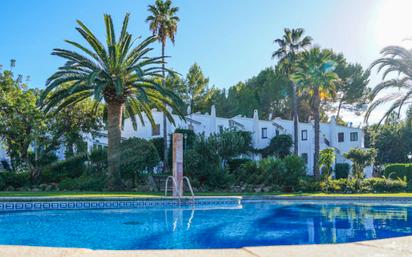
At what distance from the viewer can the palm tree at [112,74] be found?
71.6ft

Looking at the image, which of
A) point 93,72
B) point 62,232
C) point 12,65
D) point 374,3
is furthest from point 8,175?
point 374,3

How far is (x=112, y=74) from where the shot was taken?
73.5ft

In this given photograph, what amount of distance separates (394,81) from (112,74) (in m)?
15.4

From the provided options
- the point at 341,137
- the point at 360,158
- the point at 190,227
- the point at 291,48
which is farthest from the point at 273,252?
the point at 341,137

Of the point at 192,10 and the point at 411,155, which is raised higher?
the point at 192,10

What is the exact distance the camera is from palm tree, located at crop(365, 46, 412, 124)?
21359 millimetres

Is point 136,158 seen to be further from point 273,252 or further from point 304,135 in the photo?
point 273,252

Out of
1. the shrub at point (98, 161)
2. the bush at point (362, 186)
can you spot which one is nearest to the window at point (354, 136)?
the bush at point (362, 186)

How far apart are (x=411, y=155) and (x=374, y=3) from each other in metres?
35.4

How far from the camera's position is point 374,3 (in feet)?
53.8

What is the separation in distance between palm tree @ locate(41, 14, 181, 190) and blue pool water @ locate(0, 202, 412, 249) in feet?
26.1

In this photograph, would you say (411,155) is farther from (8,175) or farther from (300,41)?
(8,175)

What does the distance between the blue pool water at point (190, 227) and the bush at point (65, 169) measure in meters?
13.3

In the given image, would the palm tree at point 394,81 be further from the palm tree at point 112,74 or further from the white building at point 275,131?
the white building at point 275,131
